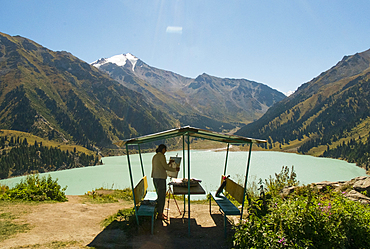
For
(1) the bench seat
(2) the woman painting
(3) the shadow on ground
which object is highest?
(2) the woman painting

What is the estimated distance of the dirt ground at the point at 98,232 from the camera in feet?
18.0

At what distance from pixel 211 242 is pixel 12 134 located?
433ft

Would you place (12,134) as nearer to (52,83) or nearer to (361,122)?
(52,83)

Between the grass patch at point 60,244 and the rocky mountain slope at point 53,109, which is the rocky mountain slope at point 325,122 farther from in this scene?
the grass patch at point 60,244

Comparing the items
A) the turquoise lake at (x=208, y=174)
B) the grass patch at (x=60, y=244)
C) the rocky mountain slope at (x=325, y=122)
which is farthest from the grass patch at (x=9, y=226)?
the rocky mountain slope at (x=325, y=122)

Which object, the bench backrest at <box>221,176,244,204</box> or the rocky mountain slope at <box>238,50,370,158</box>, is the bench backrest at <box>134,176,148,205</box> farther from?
the rocky mountain slope at <box>238,50,370,158</box>

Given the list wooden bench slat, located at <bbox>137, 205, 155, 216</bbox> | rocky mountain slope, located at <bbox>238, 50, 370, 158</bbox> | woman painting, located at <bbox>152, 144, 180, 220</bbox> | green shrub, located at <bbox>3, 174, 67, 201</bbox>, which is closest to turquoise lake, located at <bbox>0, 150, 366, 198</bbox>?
green shrub, located at <bbox>3, 174, 67, 201</bbox>

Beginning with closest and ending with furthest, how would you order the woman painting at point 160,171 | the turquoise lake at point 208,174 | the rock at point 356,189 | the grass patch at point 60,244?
the grass patch at point 60,244 → the woman painting at point 160,171 → the rock at point 356,189 → the turquoise lake at point 208,174

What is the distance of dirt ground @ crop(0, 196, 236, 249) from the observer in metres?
5.47

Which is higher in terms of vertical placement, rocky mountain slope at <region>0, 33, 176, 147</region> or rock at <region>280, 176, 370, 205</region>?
rocky mountain slope at <region>0, 33, 176, 147</region>

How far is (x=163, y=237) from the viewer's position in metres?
6.23

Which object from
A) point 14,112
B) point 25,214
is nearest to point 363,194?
point 25,214

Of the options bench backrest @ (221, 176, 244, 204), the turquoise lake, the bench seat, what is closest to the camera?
the bench seat

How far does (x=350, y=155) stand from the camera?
92.6 metres
